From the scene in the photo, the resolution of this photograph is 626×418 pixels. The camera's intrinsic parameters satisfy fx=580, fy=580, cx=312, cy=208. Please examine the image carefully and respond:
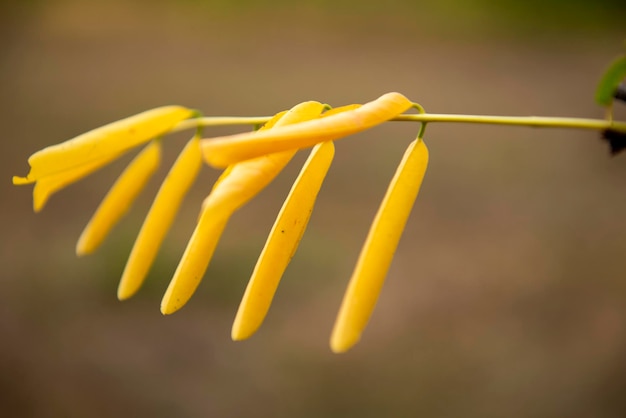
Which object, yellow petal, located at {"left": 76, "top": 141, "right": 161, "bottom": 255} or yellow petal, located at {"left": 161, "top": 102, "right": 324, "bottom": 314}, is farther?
yellow petal, located at {"left": 76, "top": 141, "right": 161, "bottom": 255}

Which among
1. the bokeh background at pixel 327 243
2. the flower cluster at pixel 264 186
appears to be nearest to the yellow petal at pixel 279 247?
the flower cluster at pixel 264 186

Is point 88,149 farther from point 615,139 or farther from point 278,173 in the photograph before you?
point 615,139

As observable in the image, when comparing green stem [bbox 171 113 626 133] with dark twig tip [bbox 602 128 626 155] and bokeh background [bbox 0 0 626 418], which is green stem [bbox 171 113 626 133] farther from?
bokeh background [bbox 0 0 626 418]

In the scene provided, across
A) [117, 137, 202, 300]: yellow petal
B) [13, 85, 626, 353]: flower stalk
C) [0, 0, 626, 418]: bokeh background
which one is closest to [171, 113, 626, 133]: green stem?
[13, 85, 626, 353]: flower stalk

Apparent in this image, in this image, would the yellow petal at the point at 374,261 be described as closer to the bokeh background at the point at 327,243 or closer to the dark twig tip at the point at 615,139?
the dark twig tip at the point at 615,139

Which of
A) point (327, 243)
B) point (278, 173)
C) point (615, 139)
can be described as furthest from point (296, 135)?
point (327, 243)

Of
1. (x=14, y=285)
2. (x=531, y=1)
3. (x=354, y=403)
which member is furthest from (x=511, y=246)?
(x=531, y=1)

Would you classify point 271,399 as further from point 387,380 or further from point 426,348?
point 426,348
